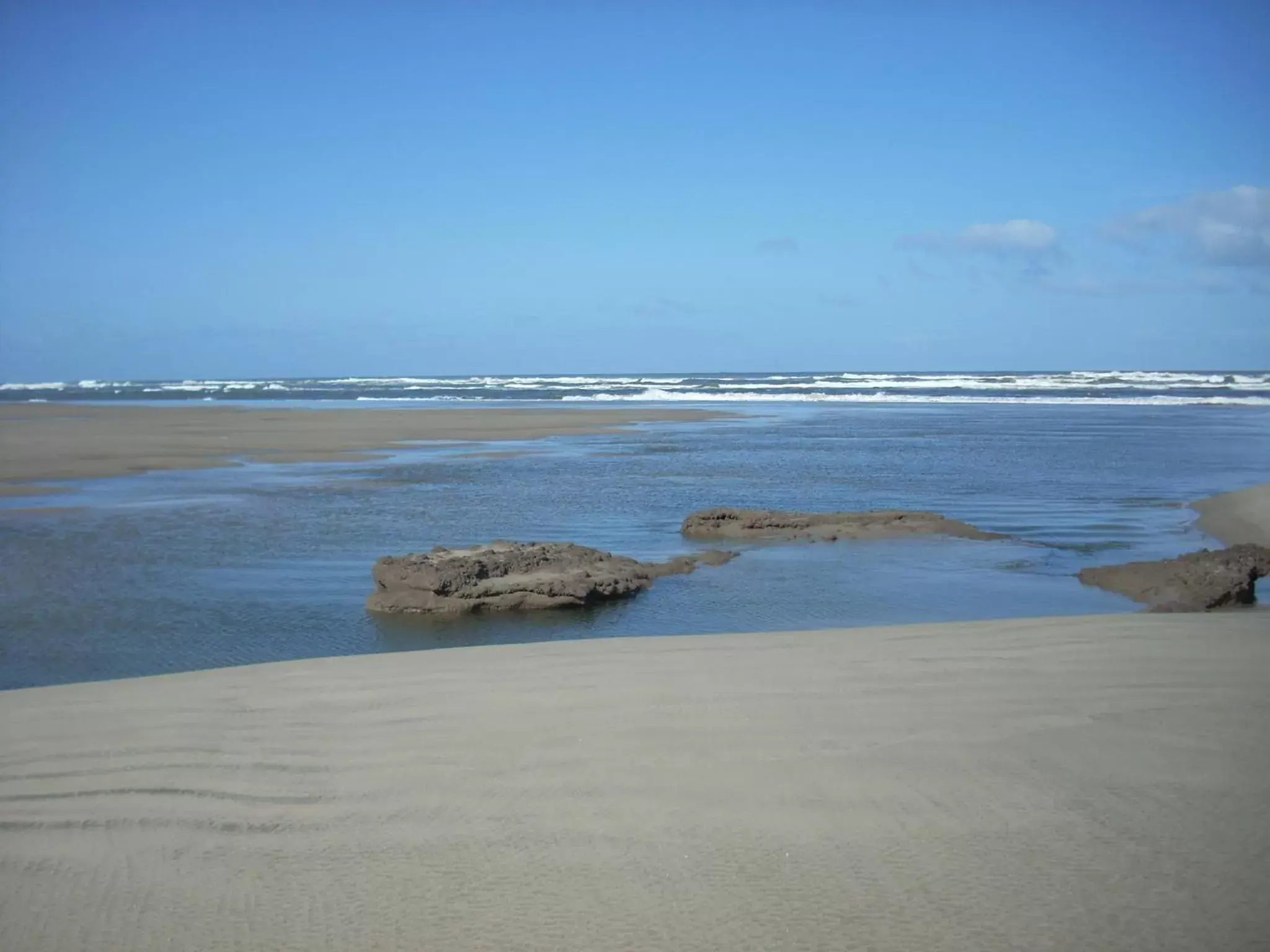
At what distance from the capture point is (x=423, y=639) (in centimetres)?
802

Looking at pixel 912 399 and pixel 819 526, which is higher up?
pixel 912 399

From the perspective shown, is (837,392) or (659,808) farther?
(837,392)

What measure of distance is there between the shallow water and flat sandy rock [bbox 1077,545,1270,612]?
0.32 m

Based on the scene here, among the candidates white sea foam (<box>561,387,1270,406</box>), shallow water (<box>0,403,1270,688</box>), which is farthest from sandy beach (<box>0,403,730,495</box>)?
white sea foam (<box>561,387,1270,406</box>)

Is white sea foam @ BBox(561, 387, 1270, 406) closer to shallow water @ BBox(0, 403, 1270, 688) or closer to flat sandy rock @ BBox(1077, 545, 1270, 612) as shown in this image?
shallow water @ BBox(0, 403, 1270, 688)

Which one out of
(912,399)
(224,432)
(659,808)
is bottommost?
(659,808)

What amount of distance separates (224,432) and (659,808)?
102 ft

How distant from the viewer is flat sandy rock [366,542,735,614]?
8.94 meters

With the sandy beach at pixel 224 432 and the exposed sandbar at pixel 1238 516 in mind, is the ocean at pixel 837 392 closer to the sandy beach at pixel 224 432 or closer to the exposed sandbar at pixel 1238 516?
the sandy beach at pixel 224 432

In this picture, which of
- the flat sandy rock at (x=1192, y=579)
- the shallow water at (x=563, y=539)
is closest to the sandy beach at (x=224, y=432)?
the shallow water at (x=563, y=539)

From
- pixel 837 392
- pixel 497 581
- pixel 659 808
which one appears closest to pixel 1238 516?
pixel 497 581

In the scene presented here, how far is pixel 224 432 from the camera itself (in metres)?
32.1

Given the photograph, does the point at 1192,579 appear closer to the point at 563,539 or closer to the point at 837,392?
the point at 563,539

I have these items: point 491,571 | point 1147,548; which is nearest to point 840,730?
point 491,571
